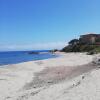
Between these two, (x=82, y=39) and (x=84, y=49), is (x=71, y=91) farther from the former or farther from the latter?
(x=82, y=39)

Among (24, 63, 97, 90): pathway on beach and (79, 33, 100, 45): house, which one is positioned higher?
(79, 33, 100, 45): house

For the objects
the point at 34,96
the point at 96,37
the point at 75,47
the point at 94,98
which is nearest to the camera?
the point at 94,98

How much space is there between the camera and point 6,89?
16125 mm

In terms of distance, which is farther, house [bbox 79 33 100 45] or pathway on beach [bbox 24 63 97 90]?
house [bbox 79 33 100 45]

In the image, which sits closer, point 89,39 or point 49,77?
point 49,77

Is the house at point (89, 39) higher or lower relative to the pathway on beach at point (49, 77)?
higher

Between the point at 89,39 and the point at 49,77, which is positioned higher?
A: the point at 89,39

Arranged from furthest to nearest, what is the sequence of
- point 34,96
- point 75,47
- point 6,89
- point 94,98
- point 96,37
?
point 96,37 < point 75,47 < point 6,89 < point 34,96 < point 94,98

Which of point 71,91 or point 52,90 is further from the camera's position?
point 52,90

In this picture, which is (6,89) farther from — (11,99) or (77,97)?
(77,97)

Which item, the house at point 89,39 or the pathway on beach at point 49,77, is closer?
the pathway on beach at point 49,77

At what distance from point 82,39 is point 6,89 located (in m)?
115

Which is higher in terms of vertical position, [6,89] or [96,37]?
[96,37]

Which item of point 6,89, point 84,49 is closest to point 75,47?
point 84,49
